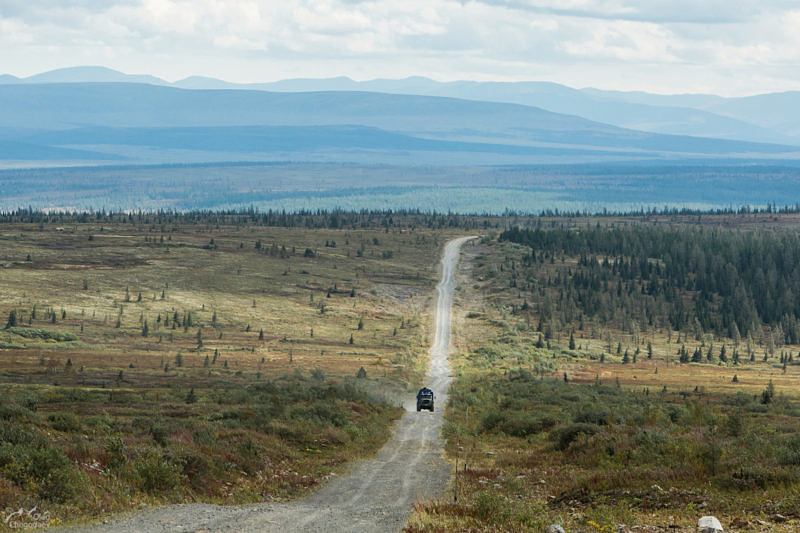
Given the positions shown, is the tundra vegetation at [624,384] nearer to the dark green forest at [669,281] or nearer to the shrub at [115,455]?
the dark green forest at [669,281]

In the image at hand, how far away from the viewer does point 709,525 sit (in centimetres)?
1708

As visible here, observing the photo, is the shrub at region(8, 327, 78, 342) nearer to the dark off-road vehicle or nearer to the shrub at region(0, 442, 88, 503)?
the dark off-road vehicle

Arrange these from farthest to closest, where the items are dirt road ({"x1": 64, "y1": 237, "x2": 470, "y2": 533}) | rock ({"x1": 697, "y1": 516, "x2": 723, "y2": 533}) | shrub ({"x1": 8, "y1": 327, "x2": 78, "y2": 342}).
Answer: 1. shrub ({"x1": 8, "y1": 327, "x2": 78, "y2": 342})
2. dirt road ({"x1": 64, "y1": 237, "x2": 470, "y2": 533})
3. rock ({"x1": 697, "y1": 516, "x2": 723, "y2": 533})

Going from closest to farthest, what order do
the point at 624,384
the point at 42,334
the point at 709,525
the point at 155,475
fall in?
the point at 709,525 → the point at 155,475 → the point at 624,384 → the point at 42,334

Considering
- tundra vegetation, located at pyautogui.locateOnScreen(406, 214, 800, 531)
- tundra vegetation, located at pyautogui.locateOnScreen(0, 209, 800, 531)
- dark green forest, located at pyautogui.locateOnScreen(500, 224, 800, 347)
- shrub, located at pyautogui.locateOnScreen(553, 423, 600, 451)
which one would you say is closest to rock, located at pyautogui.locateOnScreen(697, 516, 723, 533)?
tundra vegetation, located at pyautogui.locateOnScreen(406, 214, 800, 531)

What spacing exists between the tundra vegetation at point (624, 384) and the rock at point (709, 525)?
667 mm

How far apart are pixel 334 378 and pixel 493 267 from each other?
96.9 m

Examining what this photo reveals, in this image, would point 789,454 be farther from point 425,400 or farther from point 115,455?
point 425,400

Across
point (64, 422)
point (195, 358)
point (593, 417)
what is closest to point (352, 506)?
point (64, 422)

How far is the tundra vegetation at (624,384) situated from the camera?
20.5 m

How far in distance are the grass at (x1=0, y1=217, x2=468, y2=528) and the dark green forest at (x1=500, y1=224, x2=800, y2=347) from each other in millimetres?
22091

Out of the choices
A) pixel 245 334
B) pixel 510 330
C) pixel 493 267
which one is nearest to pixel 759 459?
pixel 245 334

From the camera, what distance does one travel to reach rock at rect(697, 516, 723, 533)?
17.0 meters

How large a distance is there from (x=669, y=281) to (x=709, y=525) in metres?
140
